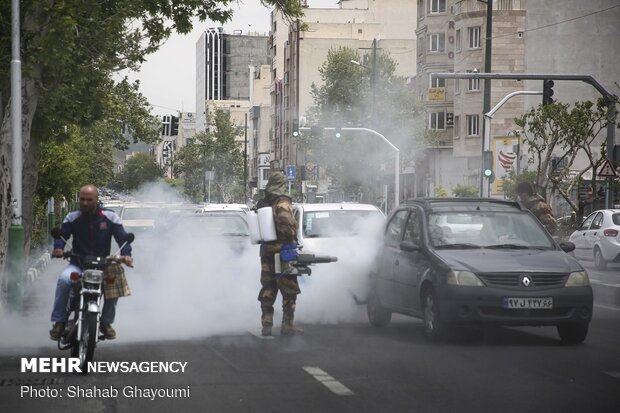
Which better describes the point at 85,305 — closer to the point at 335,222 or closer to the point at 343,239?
the point at 343,239

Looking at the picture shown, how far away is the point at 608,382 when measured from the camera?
9570 mm

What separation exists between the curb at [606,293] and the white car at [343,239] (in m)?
4.28

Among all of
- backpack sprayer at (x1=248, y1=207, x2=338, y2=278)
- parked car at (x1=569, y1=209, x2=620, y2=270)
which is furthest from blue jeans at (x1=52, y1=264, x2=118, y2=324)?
parked car at (x1=569, y1=209, x2=620, y2=270)

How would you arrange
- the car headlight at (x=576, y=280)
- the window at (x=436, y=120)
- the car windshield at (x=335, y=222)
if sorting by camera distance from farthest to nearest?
the window at (x=436, y=120), the car windshield at (x=335, y=222), the car headlight at (x=576, y=280)

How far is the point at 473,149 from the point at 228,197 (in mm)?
52093

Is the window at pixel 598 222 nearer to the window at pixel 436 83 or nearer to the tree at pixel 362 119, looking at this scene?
the tree at pixel 362 119

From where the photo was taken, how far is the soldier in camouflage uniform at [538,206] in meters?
18.3

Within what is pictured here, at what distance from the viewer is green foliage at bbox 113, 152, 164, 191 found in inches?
5861

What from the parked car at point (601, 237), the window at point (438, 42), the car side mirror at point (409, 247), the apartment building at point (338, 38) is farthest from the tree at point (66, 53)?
the apartment building at point (338, 38)

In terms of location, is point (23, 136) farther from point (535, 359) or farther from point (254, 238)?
point (535, 359)

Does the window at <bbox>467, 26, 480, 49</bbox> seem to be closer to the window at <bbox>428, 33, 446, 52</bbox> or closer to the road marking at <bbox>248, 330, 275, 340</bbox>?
the window at <bbox>428, 33, 446, 52</bbox>

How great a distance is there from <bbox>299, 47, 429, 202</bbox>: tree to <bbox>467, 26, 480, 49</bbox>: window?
4.57 metres

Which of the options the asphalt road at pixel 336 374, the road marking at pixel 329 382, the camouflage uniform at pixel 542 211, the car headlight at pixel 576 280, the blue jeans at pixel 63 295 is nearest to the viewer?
the asphalt road at pixel 336 374

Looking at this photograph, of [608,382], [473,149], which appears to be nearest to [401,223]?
[608,382]
